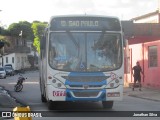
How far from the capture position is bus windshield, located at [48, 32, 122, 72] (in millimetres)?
15180

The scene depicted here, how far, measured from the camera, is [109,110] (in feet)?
53.4

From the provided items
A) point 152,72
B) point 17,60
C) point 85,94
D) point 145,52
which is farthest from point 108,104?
point 17,60

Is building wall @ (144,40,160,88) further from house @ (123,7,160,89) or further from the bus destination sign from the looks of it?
the bus destination sign

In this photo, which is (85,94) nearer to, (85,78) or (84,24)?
(85,78)

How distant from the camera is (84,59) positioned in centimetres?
1521

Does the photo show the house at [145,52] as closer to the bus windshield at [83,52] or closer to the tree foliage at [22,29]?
the bus windshield at [83,52]

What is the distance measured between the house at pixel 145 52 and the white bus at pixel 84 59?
9300 mm

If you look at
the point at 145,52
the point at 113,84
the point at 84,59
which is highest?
the point at 145,52

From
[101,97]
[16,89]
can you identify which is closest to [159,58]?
[16,89]

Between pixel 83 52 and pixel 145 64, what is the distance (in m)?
15.6

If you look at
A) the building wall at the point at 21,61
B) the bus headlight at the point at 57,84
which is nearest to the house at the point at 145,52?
the bus headlight at the point at 57,84

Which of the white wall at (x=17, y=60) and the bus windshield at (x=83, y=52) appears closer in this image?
the bus windshield at (x=83, y=52)

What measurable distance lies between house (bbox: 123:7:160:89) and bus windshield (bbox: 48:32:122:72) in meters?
9.34

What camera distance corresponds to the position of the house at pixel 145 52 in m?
28.2
